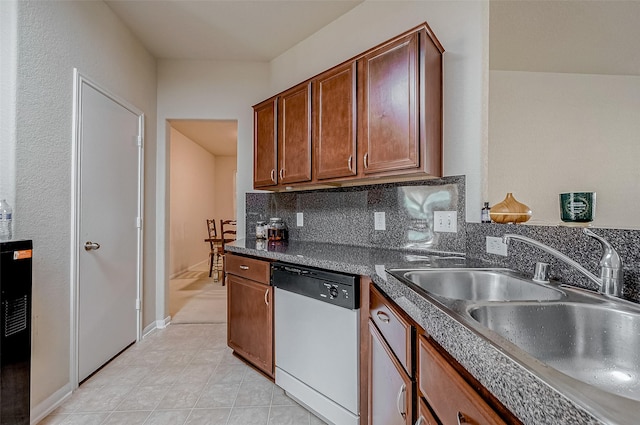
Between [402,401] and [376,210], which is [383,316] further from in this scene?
[376,210]

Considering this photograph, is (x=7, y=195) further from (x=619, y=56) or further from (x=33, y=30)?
(x=619, y=56)

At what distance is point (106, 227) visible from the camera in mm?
2189

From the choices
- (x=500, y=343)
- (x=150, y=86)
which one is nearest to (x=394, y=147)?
(x=500, y=343)

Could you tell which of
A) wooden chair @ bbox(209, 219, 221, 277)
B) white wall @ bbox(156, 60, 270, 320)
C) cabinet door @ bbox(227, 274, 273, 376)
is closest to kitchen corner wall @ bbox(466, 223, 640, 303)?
cabinet door @ bbox(227, 274, 273, 376)

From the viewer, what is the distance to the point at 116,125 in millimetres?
2299

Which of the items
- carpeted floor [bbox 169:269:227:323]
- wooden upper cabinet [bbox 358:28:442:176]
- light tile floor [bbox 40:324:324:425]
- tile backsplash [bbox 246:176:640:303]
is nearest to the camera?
tile backsplash [bbox 246:176:640:303]

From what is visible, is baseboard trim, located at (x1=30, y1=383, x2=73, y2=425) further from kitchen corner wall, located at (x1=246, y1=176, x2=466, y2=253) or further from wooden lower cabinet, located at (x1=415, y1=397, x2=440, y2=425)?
wooden lower cabinet, located at (x1=415, y1=397, x2=440, y2=425)

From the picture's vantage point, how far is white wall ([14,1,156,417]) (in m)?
1.55

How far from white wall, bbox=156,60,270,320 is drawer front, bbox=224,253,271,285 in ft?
2.57

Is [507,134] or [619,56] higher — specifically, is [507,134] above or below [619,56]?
Answer: below

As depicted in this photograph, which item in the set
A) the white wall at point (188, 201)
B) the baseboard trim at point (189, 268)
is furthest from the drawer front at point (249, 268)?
the baseboard trim at point (189, 268)

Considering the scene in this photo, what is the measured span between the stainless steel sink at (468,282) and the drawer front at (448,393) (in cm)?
35

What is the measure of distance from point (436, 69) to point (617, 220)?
3.51ft

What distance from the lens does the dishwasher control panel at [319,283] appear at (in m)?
1.38
